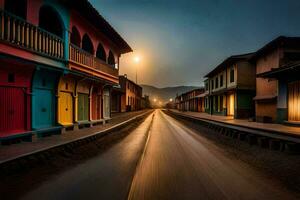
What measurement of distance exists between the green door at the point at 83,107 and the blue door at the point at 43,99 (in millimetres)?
2732

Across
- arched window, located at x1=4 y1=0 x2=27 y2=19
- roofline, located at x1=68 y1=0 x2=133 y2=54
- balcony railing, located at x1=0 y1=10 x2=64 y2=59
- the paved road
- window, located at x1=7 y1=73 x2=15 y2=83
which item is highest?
roofline, located at x1=68 y1=0 x2=133 y2=54

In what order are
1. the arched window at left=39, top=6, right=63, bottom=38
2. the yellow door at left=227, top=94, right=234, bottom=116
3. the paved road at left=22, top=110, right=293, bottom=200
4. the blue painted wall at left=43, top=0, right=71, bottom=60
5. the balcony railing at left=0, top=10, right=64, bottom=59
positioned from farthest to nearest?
the yellow door at left=227, top=94, right=234, bottom=116 → the arched window at left=39, top=6, right=63, bottom=38 → the blue painted wall at left=43, top=0, right=71, bottom=60 → the balcony railing at left=0, top=10, right=64, bottom=59 → the paved road at left=22, top=110, right=293, bottom=200

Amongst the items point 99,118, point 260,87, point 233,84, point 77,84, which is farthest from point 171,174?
point 233,84

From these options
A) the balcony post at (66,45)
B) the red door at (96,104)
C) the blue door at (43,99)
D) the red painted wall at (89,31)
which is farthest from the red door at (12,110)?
the red door at (96,104)

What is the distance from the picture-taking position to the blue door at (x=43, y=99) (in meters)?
8.73

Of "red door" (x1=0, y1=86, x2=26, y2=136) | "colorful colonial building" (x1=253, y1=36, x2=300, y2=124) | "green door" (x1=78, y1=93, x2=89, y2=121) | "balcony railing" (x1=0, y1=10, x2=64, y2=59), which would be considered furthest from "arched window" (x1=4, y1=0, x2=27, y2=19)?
"colorful colonial building" (x1=253, y1=36, x2=300, y2=124)

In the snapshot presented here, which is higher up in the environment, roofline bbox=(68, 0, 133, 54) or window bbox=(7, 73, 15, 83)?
roofline bbox=(68, 0, 133, 54)

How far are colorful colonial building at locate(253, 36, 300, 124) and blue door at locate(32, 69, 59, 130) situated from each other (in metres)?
13.0

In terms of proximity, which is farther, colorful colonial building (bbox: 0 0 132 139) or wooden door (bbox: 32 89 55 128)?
wooden door (bbox: 32 89 55 128)

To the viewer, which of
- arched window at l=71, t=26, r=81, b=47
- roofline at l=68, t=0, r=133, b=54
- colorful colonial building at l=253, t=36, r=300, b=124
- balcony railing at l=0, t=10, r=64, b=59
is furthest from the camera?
colorful colonial building at l=253, t=36, r=300, b=124

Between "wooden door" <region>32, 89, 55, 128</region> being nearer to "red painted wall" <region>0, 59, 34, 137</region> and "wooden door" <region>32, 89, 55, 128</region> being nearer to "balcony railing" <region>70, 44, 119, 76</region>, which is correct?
"red painted wall" <region>0, 59, 34, 137</region>

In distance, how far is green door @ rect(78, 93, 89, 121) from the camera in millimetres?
12809

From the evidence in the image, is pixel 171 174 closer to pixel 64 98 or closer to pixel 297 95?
pixel 64 98

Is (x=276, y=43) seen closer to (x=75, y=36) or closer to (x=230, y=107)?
(x=230, y=107)
